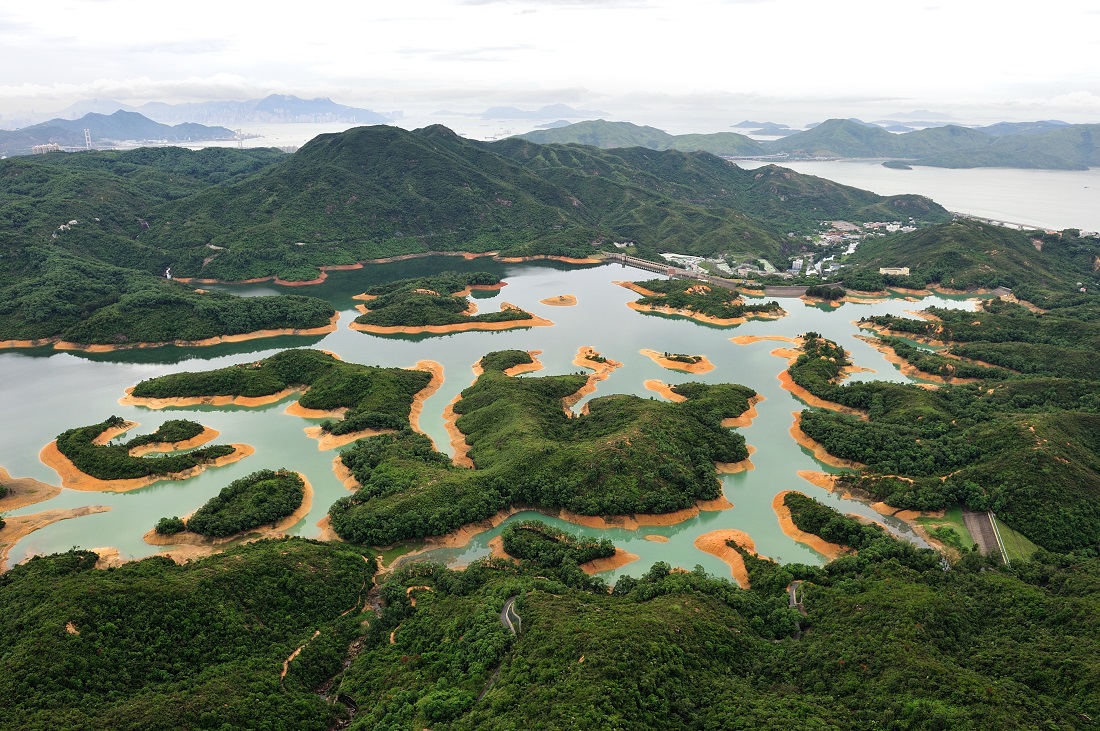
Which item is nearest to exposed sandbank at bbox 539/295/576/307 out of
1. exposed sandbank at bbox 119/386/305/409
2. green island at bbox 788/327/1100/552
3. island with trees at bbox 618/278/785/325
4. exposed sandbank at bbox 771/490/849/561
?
island with trees at bbox 618/278/785/325

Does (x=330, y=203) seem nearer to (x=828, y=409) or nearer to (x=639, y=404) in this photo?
(x=639, y=404)

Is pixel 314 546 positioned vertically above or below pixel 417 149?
below

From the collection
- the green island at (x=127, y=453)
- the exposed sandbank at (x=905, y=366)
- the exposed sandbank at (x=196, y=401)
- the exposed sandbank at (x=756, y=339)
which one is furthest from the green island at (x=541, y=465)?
the exposed sandbank at (x=905, y=366)

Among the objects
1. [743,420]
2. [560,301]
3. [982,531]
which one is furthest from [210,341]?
[982,531]

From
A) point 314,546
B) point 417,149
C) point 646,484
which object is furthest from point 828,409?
point 417,149

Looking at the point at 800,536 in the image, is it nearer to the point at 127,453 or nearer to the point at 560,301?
the point at 127,453

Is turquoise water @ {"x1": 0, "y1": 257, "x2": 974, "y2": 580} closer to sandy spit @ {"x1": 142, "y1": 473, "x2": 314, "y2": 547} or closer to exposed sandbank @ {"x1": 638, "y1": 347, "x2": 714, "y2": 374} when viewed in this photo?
sandy spit @ {"x1": 142, "y1": 473, "x2": 314, "y2": 547}
